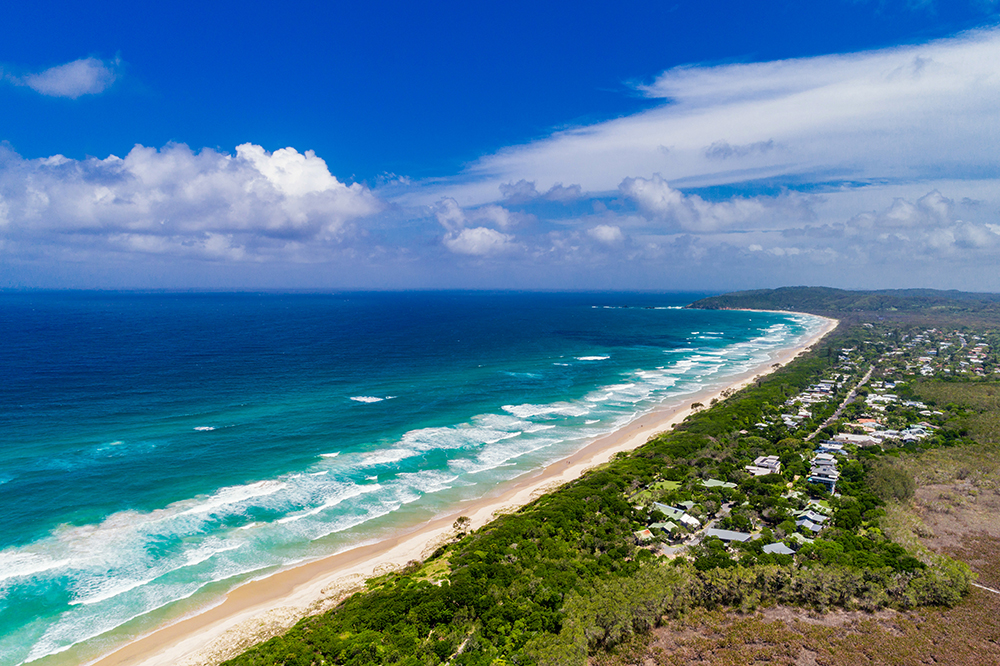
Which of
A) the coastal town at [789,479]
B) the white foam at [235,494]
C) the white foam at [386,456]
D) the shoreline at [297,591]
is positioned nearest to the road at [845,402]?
the coastal town at [789,479]

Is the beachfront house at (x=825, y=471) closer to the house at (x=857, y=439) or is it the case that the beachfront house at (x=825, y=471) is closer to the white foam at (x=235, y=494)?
the house at (x=857, y=439)

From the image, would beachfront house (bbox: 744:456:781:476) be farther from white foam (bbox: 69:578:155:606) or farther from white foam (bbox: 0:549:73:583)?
white foam (bbox: 0:549:73:583)

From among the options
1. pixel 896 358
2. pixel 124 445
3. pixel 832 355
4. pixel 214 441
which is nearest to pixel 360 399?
pixel 214 441

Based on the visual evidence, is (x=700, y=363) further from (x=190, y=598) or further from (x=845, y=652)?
(x=190, y=598)

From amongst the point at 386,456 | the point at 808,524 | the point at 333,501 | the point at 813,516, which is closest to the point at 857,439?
the point at 813,516

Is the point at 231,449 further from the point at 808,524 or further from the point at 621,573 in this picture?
the point at 808,524

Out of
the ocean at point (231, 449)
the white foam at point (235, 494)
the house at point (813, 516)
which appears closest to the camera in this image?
the ocean at point (231, 449)

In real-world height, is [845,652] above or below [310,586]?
above
